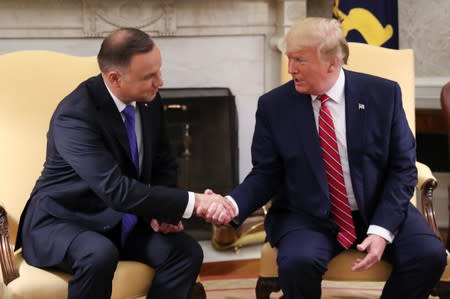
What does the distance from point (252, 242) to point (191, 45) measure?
3.70 feet

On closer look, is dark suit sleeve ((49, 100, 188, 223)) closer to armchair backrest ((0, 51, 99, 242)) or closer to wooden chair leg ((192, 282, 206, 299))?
wooden chair leg ((192, 282, 206, 299))

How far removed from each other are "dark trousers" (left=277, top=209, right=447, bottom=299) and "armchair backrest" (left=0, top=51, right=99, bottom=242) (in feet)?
3.27

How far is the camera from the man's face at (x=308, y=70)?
2895 mm

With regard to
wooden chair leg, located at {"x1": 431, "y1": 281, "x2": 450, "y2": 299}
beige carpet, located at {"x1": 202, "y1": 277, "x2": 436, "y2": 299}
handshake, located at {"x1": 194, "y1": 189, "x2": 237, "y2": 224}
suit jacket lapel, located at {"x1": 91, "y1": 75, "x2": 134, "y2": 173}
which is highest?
suit jacket lapel, located at {"x1": 91, "y1": 75, "x2": 134, "y2": 173}

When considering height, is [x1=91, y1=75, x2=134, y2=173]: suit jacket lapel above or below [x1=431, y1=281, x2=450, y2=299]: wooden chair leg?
above

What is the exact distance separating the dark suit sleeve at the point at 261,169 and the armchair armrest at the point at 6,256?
79cm

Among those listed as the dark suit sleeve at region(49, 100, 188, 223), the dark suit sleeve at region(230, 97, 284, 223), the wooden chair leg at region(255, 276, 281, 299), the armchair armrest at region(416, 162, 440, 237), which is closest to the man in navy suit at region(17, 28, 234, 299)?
the dark suit sleeve at region(49, 100, 188, 223)

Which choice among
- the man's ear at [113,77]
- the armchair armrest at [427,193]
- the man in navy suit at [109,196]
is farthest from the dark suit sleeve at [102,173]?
the armchair armrest at [427,193]

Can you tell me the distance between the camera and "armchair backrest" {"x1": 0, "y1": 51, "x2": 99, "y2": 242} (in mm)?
3170

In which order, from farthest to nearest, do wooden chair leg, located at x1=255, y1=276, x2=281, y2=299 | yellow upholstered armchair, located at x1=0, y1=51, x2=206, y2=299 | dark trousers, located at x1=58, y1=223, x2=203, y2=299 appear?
yellow upholstered armchair, located at x1=0, y1=51, x2=206, y2=299 → wooden chair leg, located at x1=255, y1=276, x2=281, y2=299 → dark trousers, located at x1=58, y1=223, x2=203, y2=299

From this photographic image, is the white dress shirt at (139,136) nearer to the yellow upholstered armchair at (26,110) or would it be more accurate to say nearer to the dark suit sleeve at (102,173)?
the dark suit sleeve at (102,173)

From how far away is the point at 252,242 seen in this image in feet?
15.0

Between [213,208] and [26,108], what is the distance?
879mm

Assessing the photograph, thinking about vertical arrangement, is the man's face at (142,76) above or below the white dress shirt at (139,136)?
above
